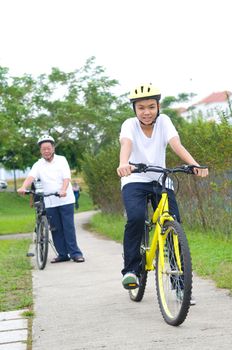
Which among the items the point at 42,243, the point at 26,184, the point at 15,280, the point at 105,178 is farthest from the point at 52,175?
the point at 105,178

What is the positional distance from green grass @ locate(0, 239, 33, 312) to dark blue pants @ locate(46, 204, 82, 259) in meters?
0.53

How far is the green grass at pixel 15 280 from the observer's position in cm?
641

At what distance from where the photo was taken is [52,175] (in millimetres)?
10062

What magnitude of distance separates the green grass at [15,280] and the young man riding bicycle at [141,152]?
3.78 feet

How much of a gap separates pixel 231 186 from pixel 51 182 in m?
2.63

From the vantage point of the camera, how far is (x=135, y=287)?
19.1ft

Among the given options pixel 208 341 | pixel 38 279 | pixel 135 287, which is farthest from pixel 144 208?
pixel 38 279

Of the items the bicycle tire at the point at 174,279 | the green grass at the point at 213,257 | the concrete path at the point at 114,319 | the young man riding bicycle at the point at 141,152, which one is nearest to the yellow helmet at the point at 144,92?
the young man riding bicycle at the point at 141,152

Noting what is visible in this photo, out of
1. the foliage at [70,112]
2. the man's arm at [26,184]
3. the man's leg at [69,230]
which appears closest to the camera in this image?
the man's arm at [26,184]

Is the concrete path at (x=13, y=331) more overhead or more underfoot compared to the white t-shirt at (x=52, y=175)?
more underfoot

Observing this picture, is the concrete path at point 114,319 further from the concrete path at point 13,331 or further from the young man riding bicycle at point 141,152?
the young man riding bicycle at point 141,152

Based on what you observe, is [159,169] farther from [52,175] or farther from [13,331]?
[52,175]

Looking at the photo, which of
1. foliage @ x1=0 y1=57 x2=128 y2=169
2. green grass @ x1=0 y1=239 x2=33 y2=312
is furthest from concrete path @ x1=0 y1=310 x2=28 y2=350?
foliage @ x1=0 y1=57 x2=128 y2=169

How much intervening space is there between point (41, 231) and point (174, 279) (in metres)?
4.96
